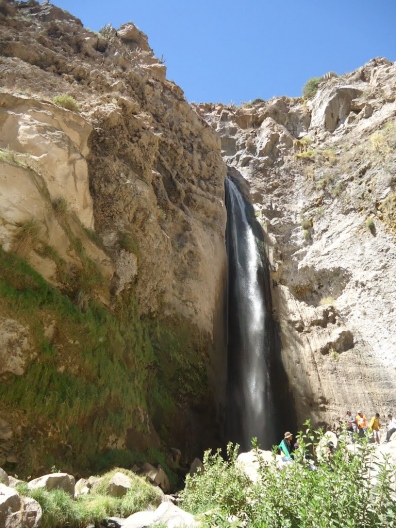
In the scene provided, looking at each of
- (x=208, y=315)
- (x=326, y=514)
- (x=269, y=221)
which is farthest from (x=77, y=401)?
(x=269, y=221)

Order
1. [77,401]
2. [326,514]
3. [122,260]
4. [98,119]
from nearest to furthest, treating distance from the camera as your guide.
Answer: [326,514], [77,401], [122,260], [98,119]

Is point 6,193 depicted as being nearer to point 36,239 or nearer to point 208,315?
point 36,239

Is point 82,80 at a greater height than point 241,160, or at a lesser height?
lesser

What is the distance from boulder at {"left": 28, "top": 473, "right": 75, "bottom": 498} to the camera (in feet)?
21.8

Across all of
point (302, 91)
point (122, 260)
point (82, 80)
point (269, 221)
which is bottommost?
point (122, 260)

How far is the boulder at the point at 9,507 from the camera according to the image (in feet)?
16.2

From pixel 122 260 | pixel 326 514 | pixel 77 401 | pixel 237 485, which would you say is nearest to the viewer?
pixel 326 514

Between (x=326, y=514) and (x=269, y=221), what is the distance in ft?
78.9

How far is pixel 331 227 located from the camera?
80.9 ft

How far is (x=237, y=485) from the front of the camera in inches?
234

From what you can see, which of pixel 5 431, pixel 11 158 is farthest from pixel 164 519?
pixel 11 158

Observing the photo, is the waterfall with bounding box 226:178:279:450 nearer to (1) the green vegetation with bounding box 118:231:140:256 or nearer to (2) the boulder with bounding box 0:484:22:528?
(1) the green vegetation with bounding box 118:231:140:256

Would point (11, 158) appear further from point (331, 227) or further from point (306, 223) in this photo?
point (306, 223)

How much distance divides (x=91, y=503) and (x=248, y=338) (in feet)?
48.2
